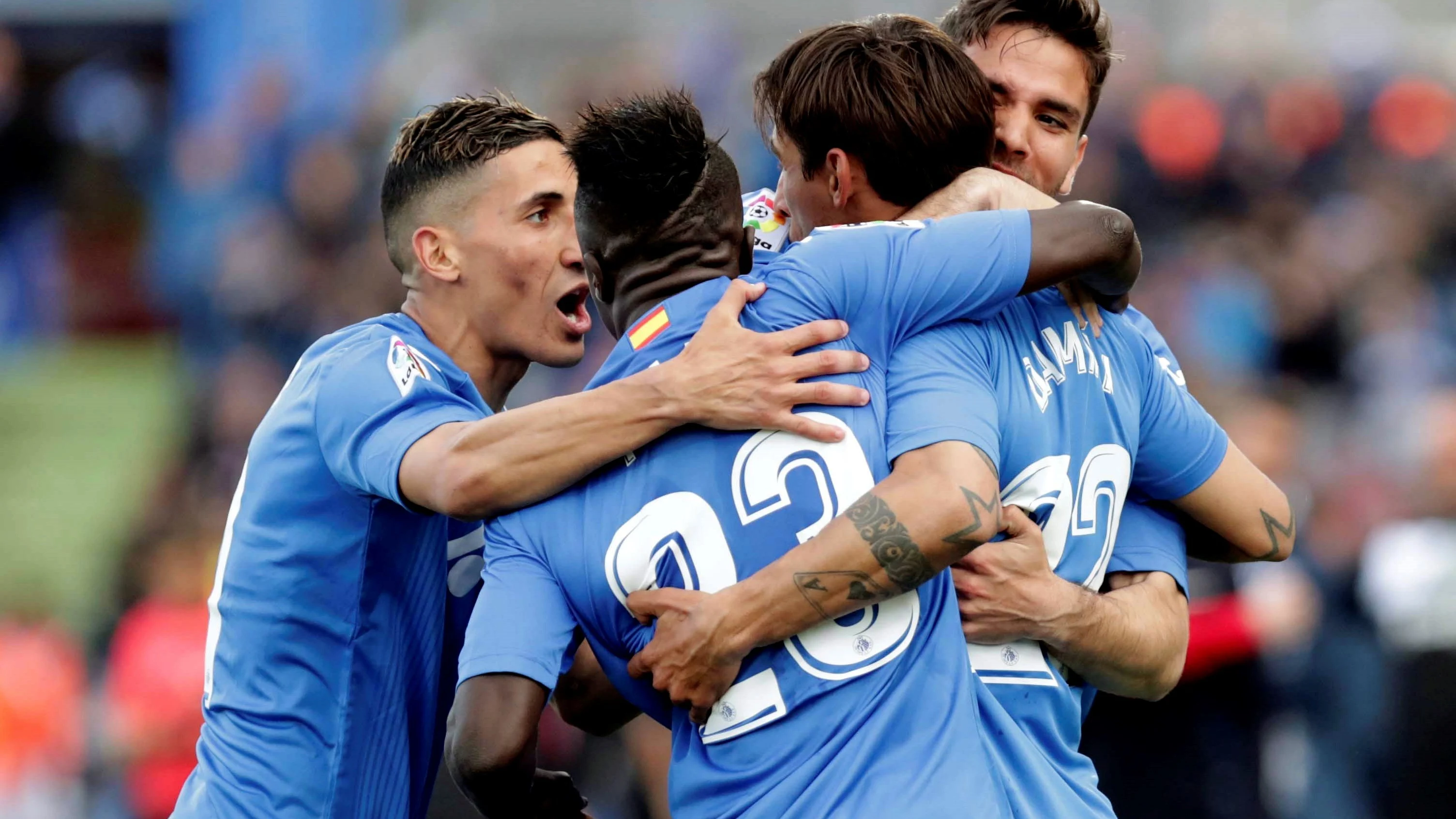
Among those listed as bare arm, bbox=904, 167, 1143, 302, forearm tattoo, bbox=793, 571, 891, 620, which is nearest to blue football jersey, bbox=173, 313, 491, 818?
forearm tattoo, bbox=793, 571, 891, 620

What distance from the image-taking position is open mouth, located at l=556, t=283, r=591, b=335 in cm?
395

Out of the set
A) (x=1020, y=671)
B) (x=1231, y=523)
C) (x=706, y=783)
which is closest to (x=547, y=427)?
(x=706, y=783)

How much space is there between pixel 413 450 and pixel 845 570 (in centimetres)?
92

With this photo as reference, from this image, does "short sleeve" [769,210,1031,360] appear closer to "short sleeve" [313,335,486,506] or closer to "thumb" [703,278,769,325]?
"thumb" [703,278,769,325]

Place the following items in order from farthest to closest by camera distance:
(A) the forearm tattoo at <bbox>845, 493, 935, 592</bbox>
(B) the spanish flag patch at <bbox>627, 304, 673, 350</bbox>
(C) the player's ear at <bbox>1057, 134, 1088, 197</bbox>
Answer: (C) the player's ear at <bbox>1057, 134, 1088, 197</bbox>
(B) the spanish flag patch at <bbox>627, 304, 673, 350</bbox>
(A) the forearm tattoo at <bbox>845, 493, 935, 592</bbox>

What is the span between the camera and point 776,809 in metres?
2.80

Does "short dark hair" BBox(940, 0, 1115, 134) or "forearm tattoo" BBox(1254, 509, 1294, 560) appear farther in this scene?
"short dark hair" BBox(940, 0, 1115, 134)

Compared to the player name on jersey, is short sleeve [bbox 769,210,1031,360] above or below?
above

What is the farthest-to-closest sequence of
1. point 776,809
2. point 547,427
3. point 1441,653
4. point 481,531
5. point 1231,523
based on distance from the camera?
point 1441,653
point 481,531
point 1231,523
point 547,427
point 776,809

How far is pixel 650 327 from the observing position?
3.02 metres

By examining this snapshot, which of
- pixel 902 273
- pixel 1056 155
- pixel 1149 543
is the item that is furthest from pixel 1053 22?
pixel 1149 543

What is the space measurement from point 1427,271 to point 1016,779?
940 cm

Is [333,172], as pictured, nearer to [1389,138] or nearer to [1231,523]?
[1389,138]

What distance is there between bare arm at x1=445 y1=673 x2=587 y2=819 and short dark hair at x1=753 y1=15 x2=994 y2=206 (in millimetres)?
1209
